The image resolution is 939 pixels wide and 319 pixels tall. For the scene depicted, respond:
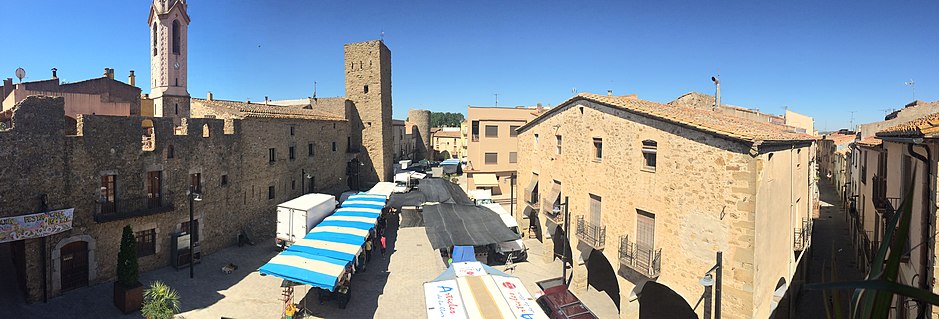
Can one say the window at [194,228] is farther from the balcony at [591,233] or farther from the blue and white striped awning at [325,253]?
the balcony at [591,233]

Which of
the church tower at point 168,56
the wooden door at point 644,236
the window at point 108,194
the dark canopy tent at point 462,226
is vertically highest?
the church tower at point 168,56

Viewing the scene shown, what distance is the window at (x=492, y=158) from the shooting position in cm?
3750

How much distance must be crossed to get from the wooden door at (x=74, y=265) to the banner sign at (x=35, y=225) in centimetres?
109

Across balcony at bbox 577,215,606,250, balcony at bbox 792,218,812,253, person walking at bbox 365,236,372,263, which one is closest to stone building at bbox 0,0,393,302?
person walking at bbox 365,236,372,263

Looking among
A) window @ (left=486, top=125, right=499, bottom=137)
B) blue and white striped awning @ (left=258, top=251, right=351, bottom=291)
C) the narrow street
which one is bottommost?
the narrow street

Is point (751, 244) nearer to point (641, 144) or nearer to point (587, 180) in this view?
point (641, 144)

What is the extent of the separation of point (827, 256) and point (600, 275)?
1281 cm

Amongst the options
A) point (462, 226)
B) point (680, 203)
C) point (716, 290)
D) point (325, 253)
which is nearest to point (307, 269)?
point (325, 253)

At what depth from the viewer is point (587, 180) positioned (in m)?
16.1

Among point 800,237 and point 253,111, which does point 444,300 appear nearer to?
point 800,237

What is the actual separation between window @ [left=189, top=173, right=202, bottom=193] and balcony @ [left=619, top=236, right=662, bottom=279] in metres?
17.5

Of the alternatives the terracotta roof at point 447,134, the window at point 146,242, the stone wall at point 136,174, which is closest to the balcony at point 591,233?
the stone wall at point 136,174

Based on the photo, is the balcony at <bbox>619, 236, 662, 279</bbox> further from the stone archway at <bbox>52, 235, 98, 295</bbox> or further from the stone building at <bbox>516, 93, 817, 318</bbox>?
the stone archway at <bbox>52, 235, 98, 295</bbox>

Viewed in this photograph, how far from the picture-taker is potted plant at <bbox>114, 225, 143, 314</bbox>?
13656 mm
